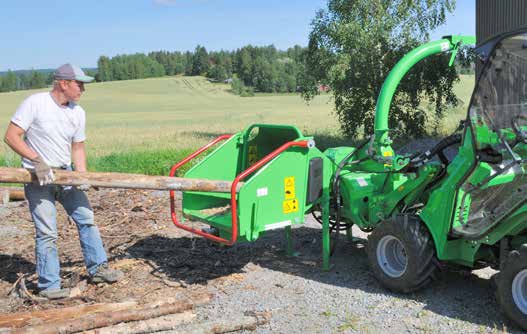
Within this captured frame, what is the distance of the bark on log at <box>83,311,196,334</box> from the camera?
457cm

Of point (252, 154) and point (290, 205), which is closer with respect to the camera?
point (290, 205)

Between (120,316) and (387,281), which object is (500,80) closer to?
(387,281)

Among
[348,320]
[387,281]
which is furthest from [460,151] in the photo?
[348,320]

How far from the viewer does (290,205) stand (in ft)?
19.5

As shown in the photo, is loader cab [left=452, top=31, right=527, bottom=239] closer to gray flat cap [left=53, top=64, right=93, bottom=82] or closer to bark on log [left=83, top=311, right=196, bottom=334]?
bark on log [left=83, top=311, right=196, bottom=334]

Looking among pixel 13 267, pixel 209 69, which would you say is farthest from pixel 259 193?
pixel 209 69

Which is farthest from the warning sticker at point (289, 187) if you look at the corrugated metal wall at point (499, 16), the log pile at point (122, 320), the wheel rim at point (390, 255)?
the corrugated metal wall at point (499, 16)

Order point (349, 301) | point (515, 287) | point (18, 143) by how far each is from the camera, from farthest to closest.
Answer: point (349, 301), point (18, 143), point (515, 287)

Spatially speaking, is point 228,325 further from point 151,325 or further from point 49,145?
point 49,145

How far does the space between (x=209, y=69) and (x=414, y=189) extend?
10676cm

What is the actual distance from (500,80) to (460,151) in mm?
664

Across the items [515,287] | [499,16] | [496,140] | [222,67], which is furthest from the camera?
[222,67]

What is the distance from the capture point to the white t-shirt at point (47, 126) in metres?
5.33

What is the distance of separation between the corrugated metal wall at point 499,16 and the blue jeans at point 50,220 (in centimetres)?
1162
